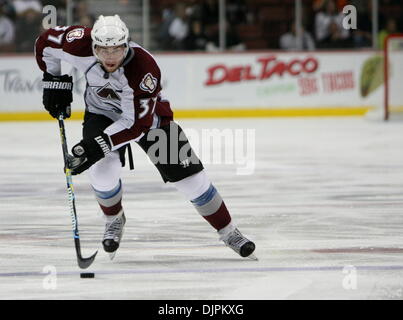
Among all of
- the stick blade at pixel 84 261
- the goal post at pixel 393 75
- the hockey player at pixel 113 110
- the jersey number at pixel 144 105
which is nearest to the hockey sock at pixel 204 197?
the hockey player at pixel 113 110

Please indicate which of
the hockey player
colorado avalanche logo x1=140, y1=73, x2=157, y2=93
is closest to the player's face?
the hockey player

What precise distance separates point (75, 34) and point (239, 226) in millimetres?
1653

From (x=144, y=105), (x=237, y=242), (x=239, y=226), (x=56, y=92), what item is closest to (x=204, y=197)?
(x=237, y=242)

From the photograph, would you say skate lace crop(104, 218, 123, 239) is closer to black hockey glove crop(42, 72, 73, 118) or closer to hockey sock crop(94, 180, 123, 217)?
hockey sock crop(94, 180, 123, 217)

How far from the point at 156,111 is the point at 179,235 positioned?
3.17 feet

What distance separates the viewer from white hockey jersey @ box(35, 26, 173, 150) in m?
4.61

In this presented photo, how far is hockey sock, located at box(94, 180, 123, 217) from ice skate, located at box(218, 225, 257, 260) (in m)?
0.49

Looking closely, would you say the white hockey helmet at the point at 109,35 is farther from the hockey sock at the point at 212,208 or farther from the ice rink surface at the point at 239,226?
the ice rink surface at the point at 239,226

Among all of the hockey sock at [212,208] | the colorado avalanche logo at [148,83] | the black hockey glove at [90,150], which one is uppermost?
the colorado avalanche logo at [148,83]

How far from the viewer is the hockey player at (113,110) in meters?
4.60

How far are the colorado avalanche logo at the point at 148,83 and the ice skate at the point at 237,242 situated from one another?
765 mm

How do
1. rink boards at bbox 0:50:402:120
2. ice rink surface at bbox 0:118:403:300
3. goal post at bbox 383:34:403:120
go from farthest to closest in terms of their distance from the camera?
rink boards at bbox 0:50:402:120, goal post at bbox 383:34:403:120, ice rink surface at bbox 0:118:403:300

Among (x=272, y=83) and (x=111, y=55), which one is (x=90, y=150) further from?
(x=272, y=83)

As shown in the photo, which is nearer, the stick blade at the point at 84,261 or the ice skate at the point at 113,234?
the stick blade at the point at 84,261
